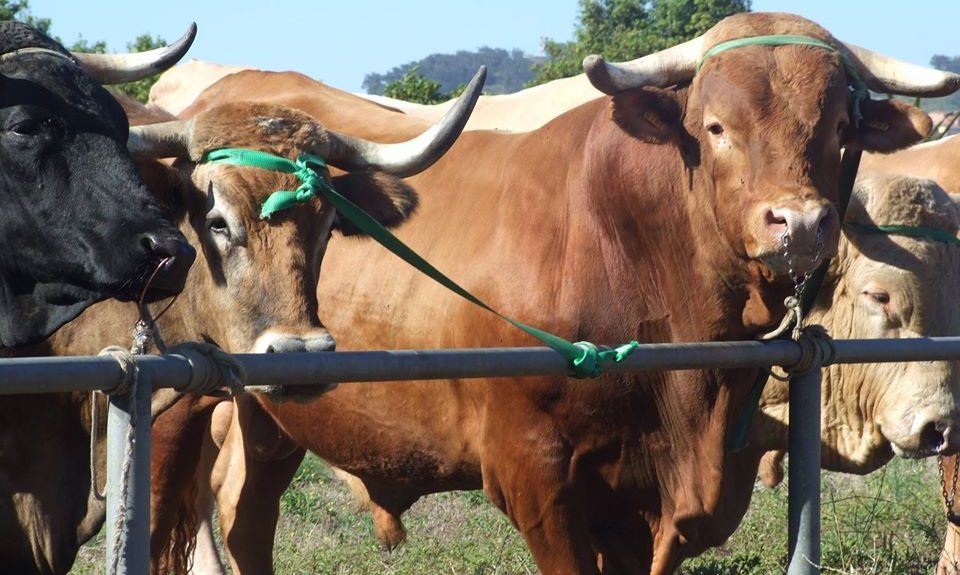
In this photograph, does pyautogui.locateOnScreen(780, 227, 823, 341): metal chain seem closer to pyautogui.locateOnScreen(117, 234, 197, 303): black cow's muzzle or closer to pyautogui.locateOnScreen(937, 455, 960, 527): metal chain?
pyautogui.locateOnScreen(937, 455, 960, 527): metal chain

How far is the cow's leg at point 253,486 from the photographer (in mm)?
5695

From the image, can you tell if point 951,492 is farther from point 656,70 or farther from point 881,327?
point 656,70

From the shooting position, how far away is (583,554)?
421cm

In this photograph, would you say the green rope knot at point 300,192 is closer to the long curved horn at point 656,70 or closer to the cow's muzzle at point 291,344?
the cow's muzzle at point 291,344

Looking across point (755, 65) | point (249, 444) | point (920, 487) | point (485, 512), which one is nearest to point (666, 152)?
point (755, 65)

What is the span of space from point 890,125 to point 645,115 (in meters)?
0.78

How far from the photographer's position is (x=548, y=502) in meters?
4.20

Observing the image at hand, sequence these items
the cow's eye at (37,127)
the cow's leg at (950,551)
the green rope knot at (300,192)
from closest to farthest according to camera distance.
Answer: the cow's eye at (37,127) → the green rope knot at (300,192) → the cow's leg at (950,551)

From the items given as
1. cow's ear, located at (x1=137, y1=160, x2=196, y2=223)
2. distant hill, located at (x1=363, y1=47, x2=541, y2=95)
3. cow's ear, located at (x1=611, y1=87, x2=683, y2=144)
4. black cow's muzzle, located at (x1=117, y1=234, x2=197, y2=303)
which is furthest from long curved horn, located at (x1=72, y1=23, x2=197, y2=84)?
distant hill, located at (x1=363, y1=47, x2=541, y2=95)

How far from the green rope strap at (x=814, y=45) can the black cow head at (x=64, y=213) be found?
1766 mm

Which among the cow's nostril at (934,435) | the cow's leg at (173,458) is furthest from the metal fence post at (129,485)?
the cow's nostril at (934,435)

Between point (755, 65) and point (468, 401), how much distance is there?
4.60 feet

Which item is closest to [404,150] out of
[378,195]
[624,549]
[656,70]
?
[378,195]

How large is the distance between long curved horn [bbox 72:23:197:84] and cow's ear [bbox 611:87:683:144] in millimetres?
1281
